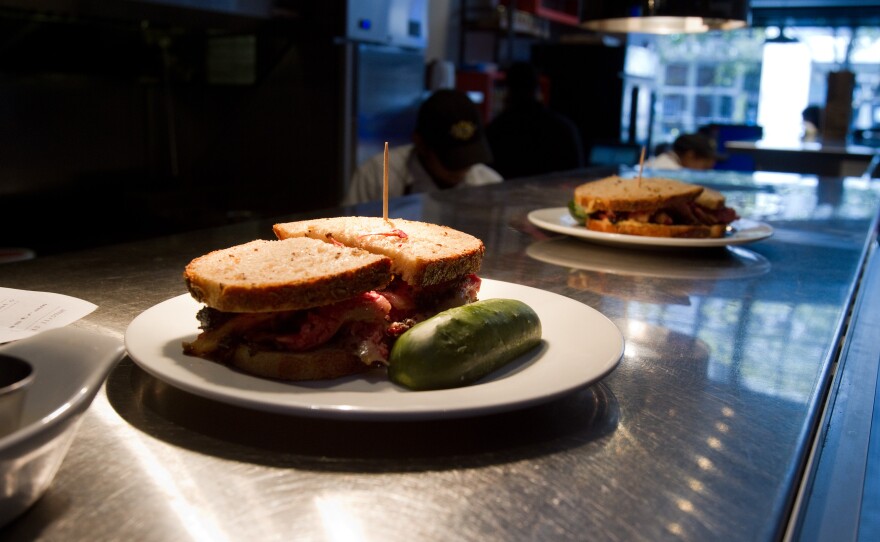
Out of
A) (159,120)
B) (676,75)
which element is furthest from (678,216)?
(676,75)

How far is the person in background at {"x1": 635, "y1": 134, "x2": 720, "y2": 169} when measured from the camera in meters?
5.72

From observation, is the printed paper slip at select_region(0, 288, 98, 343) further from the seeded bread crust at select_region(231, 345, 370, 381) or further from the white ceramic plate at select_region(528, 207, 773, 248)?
the white ceramic plate at select_region(528, 207, 773, 248)

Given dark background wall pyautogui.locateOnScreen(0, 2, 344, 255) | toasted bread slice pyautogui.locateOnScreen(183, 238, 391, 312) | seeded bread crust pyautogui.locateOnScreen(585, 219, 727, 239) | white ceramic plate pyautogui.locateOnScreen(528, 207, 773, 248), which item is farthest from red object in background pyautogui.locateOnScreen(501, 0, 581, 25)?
toasted bread slice pyautogui.locateOnScreen(183, 238, 391, 312)

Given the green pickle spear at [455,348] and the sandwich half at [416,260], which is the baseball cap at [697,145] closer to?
the sandwich half at [416,260]

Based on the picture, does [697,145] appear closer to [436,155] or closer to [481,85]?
[481,85]

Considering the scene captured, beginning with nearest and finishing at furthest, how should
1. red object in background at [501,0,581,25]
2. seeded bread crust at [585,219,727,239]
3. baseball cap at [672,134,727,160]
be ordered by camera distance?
seeded bread crust at [585,219,727,239] → baseball cap at [672,134,727,160] → red object in background at [501,0,581,25]

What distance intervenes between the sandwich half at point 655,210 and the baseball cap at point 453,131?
1.85 meters

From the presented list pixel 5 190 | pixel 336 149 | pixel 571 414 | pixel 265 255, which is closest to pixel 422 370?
pixel 571 414

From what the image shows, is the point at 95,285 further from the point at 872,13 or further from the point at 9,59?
the point at 872,13

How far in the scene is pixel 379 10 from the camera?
4.66 m

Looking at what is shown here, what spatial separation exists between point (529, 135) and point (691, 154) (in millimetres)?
1317

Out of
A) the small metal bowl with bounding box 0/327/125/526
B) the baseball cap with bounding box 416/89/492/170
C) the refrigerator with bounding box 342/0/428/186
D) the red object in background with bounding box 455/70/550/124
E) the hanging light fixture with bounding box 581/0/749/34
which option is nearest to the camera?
the small metal bowl with bounding box 0/327/125/526

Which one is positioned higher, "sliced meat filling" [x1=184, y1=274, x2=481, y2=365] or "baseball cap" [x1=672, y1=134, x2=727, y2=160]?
"baseball cap" [x1=672, y1=134, x2=727, y2=160]

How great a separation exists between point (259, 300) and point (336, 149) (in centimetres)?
389
